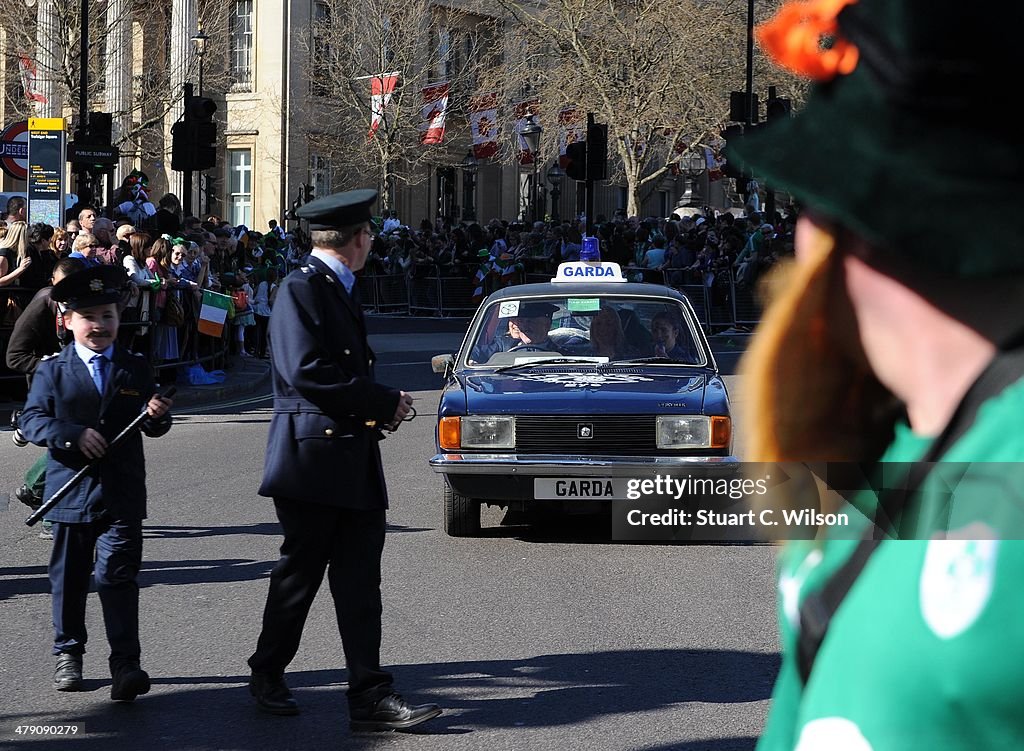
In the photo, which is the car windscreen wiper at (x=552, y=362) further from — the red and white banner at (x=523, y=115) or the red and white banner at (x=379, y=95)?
the red and white banner at (x=379, y=95)

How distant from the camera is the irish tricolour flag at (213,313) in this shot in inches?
682

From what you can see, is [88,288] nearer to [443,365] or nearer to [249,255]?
[443,365]

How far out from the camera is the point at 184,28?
155 ft

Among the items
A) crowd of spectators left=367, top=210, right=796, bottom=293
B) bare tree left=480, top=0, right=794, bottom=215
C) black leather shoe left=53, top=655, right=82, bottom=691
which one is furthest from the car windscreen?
bare tree left=480, top=0, right=794, bottom=215

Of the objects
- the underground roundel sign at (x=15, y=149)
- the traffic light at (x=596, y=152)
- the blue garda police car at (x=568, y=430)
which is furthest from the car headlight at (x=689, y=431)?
the traffic light at (x=596, y=152)

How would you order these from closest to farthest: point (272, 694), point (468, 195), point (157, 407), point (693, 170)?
point (272, 694) < point (157, 407) < point (693, 170) < point (468, 195)

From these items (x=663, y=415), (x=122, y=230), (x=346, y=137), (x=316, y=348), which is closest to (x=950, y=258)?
(x=316, y=348)

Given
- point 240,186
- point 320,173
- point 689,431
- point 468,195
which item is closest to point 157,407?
point 689,431

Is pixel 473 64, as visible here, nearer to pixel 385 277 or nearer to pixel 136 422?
pixel 385 277

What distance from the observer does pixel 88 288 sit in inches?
230

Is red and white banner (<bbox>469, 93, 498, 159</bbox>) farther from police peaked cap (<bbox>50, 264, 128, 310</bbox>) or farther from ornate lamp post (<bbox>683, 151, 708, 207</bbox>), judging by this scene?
police peaked cap (<bbox>50, 264, 128, 310</bbox>)

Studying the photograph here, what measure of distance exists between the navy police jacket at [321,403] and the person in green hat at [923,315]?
164 inches

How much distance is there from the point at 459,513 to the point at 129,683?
138 inches

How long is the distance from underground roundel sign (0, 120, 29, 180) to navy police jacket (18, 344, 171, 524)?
1431 cm
